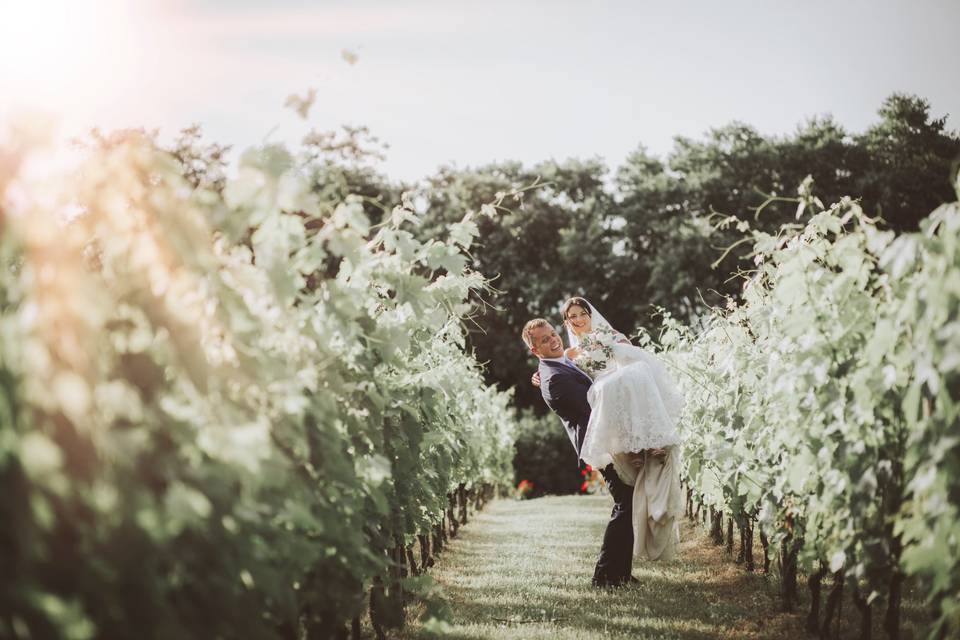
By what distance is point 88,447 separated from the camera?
2109 millimetres

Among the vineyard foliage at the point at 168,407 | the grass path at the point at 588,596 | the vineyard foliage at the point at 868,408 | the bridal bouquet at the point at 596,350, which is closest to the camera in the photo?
the vineyard foliage at the point at 168,407

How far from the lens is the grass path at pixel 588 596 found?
5.21 meters

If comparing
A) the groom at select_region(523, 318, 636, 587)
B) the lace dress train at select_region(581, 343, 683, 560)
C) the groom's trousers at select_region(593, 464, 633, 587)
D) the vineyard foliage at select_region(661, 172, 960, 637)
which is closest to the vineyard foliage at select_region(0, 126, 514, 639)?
the vineyard foliage at select_region(661, 172, 960, 637)

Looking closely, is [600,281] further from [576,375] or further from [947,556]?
[947,556]

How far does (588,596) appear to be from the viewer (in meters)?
6.29

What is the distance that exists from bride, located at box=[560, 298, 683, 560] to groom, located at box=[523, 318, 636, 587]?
0.36ft

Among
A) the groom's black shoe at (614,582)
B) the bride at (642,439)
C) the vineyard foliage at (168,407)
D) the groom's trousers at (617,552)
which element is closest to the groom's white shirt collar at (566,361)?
the bride at (642,439)

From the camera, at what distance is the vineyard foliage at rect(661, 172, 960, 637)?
2.87 metres

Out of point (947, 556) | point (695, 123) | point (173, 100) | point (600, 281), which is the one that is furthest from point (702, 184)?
point (947, 556)

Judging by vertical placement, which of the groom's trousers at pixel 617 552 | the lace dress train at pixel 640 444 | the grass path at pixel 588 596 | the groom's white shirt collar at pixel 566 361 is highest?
the groom's white shirt collar at pixel 566 361

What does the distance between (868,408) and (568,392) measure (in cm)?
361

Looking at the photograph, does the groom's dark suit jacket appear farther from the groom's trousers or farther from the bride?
the groom's trousers

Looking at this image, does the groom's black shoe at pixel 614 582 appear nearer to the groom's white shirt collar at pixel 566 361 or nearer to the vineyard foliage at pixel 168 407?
the groom's white shirt collar at pixel 566 361

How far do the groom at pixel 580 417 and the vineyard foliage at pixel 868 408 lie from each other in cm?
102
